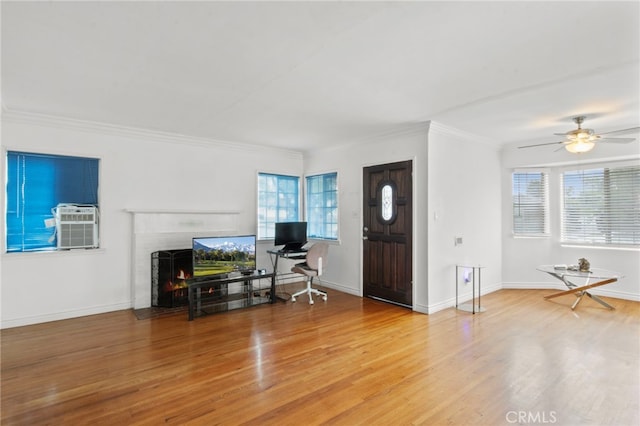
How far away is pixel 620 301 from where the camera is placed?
4875 millimetres

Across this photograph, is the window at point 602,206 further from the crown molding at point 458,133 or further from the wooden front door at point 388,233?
the wooden front door at point 388,233

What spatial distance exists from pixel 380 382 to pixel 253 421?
1040 mm

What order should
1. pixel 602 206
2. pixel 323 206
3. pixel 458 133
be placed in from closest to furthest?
1. pixel 458 133
2. pixel 602 206
3. pixel 323 206

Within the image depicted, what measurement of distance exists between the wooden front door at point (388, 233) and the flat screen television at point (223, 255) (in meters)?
1.87

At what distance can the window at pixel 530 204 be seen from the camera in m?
5.74

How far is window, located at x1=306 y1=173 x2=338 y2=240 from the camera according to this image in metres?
5.88

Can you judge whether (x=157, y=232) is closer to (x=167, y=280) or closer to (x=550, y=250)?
(x=167, y=280)

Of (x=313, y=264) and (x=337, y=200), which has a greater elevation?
(x=337, y=200)

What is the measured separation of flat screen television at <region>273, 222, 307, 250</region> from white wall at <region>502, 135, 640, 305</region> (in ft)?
12.0

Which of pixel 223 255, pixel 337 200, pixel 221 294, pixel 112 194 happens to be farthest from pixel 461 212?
A: pixel 112 194

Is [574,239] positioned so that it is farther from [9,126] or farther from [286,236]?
[9,126]

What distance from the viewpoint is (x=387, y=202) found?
4895 millimetres

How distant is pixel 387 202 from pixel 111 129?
4053mm

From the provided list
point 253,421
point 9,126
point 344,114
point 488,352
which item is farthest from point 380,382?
point 9,126
